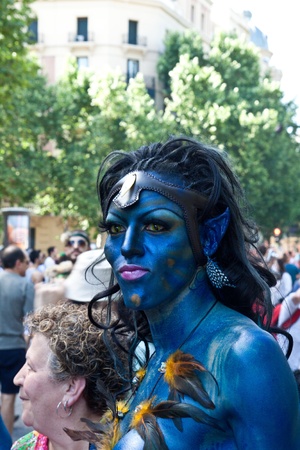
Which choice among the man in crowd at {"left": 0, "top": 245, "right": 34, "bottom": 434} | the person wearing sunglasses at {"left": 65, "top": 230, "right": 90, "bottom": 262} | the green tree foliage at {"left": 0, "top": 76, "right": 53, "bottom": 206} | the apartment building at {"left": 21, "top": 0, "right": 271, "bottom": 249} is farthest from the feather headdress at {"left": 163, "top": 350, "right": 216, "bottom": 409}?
the apartment building at {"left": 21, "top": 0, "right": 271, "bottom": 249}

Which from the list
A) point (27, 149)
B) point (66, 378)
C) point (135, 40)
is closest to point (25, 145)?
point (27, 149)

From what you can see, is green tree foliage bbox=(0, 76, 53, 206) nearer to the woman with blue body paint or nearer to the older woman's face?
the older woman's face

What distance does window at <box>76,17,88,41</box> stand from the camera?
5500 cm

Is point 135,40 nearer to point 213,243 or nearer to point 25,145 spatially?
point 25,145

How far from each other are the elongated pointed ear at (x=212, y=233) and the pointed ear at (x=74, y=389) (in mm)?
1251

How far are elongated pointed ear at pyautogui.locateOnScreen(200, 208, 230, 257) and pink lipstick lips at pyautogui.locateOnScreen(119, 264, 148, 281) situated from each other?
14 cm

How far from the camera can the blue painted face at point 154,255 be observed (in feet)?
5.76

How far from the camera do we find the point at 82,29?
55.4m

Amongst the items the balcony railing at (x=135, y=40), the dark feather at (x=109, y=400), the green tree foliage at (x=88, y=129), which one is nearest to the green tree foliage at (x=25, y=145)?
the green tree foliage at (x=88, y=129)

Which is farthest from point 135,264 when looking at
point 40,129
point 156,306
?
point 40,129

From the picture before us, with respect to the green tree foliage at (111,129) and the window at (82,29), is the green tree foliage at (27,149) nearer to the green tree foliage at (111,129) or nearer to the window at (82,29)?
the green tree foliage at (111,129)

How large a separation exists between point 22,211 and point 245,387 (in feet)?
71.1

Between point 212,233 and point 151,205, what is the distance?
14cm

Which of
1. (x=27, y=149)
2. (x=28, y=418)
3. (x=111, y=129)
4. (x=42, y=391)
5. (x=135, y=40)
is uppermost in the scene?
(x=135, y=40)
